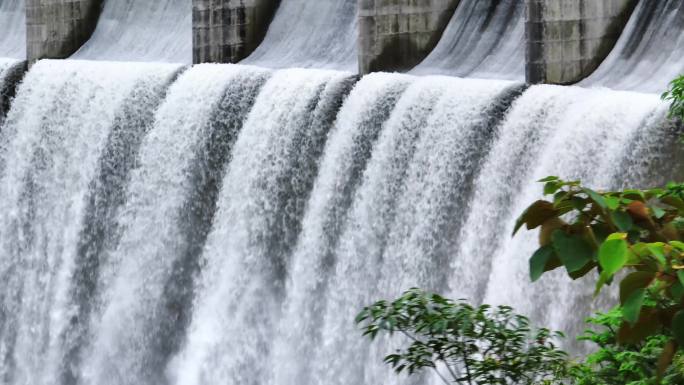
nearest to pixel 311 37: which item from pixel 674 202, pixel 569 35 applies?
pixel 569 35

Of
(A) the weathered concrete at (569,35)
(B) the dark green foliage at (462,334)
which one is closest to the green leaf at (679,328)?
(B) the dark green foliage at (462,334)

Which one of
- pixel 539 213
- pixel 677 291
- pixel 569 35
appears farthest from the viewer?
pixel 569 35

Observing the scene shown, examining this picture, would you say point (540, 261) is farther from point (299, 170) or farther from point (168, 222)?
point (168, 222)

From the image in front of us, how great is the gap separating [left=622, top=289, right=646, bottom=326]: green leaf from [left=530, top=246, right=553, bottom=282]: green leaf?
1.13ft

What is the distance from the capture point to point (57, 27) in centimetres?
2180

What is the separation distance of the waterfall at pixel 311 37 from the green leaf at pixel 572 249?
43.6 feet

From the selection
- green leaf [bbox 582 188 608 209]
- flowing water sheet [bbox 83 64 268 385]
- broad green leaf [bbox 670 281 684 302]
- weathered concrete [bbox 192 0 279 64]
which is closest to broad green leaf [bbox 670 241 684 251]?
broad green leaf [bbox 670 281 684 302]

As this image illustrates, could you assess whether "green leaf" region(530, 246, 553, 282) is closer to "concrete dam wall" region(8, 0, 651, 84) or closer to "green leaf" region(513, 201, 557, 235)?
"green leaf" region(513, 201, 557, 235)

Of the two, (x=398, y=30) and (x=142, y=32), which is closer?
(x=398, y=30)

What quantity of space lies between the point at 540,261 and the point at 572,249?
4.9 inches

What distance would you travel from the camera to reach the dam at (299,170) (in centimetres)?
1291

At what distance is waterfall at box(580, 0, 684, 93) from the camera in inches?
556

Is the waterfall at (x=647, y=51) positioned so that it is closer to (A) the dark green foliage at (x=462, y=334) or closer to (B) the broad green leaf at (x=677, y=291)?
(A) the dark green foliage at (x=462, y=334)

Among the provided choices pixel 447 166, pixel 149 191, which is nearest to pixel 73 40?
pixel 149 191
